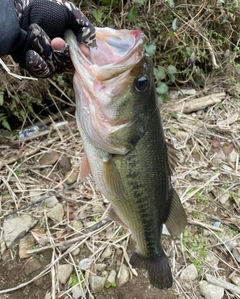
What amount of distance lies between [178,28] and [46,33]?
103 inches

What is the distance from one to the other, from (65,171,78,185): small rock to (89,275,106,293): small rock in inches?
36.8

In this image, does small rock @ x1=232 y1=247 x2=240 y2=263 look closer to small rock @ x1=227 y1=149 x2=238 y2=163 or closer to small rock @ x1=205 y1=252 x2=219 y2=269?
small rock @ x1=205 y1=252 x2=219 y2=269

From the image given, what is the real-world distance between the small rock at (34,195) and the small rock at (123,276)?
3.22 ft

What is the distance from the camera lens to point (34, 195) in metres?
3.03

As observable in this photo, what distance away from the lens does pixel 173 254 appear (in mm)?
2773

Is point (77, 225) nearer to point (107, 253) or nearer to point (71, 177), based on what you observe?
point (107, 253)

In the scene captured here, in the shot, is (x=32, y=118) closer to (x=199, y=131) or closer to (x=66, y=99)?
(x=66, y=99)

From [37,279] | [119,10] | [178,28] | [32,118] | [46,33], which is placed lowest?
[37,279]

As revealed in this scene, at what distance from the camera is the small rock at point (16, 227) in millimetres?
2725

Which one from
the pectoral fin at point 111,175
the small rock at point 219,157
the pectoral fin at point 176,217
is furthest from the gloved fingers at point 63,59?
the small rock at point 219,157

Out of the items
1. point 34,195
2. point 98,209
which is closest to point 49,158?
point 34,195

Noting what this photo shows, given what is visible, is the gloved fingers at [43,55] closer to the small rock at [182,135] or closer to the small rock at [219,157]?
the small rock at [182,135]

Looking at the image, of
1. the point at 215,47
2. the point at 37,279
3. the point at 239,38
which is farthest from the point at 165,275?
the point at 239,38

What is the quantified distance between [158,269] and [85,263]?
2.56 ft
